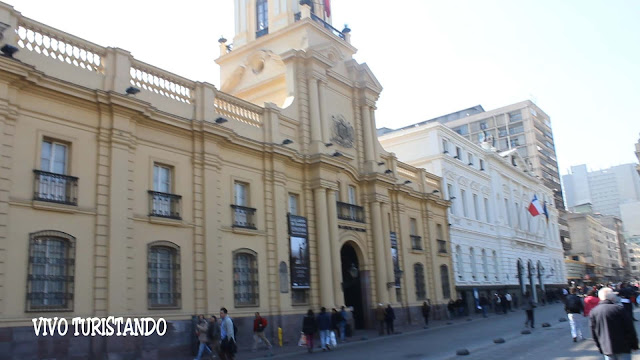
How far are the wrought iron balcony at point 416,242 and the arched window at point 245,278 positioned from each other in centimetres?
1416

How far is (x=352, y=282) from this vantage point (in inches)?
1171

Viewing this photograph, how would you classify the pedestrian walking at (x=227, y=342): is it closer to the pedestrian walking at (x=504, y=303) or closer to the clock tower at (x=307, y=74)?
the clock tower at (x=307, y=74)

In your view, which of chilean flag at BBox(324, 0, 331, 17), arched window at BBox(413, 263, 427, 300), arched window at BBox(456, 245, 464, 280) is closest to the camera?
chilean flag at BBox(324, 0, 331, 17)

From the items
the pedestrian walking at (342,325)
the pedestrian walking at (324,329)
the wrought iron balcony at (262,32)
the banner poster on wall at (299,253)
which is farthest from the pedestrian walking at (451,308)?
the wrought iron balcony at (262,32)

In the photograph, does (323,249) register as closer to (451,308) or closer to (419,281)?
(419,281)

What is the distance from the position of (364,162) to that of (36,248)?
18.2 m

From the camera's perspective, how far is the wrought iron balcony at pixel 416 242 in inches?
1351

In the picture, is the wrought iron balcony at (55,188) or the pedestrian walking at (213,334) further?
the pedestrian walking at (213,334)

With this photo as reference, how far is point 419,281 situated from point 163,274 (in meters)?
19.1

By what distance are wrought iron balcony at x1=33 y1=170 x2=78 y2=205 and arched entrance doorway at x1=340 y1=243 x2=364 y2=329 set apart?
15.1m

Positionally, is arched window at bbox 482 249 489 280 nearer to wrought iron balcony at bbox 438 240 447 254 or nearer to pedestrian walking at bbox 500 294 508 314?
pedestrian walking at bbox 500 294 508 314

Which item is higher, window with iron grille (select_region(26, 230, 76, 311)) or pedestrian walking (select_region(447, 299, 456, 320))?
window with iron grille (select_region(26, 230, 76, 311))

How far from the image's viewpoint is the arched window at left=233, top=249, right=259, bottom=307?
2159 cm

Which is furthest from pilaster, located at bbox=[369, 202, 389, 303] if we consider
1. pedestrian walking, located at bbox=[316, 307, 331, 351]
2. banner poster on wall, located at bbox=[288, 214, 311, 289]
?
pedestrian walking, located at bbox=[316, 307, 331, 351]
